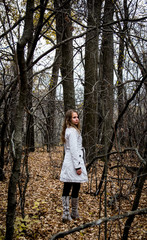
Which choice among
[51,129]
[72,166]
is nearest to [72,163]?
[72,166]

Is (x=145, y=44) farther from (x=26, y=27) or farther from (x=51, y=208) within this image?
(x=51, y=208)

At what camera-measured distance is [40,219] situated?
3.14 m

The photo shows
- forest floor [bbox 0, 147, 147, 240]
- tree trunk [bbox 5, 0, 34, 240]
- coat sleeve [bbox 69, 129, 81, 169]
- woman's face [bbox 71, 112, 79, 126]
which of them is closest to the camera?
tree trunk [bbox 5, 0, 34, 240]

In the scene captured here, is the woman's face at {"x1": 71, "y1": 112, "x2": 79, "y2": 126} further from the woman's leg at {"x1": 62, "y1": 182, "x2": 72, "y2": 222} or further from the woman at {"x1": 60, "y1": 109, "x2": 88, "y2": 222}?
the woman's leg at {"x1": 62, "y1": 182, "x2": 72, "y2": 222}

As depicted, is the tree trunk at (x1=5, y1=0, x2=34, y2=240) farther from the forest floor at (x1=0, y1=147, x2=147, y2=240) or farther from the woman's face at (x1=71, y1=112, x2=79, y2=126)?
the woman's face at (x1=71, y1=112, x2=79, y2=126)

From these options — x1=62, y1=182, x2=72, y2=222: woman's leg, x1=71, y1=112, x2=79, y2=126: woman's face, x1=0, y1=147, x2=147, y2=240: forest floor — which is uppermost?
x1=71, y1=112, x2=79, y2=126: woman's face

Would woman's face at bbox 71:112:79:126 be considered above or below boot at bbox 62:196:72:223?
above

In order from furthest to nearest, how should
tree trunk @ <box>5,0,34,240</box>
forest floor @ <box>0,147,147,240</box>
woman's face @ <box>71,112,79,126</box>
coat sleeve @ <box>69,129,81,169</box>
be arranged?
woman's face @ <box>71,112,79,126</box> → coat sleeve @ <box>69,129,81,169</box> → forest floor @ <box>0,147,147,240</box> → tree trunk @ <box>5,0,34,240</box>

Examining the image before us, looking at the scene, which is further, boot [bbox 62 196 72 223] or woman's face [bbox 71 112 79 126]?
woman's face [bbox 71 112 79 126]

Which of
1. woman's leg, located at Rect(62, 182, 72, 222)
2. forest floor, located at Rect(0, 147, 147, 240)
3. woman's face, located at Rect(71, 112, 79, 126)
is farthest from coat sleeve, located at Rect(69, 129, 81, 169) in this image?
forest floor, located at Rect(0, 147, 147, 240)

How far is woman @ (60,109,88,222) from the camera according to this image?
9.74 ft

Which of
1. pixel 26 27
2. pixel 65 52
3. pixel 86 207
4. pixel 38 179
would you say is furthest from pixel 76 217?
pixel 65 52

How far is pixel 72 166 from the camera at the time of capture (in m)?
3.00

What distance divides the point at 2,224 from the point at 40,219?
1.96 ft
